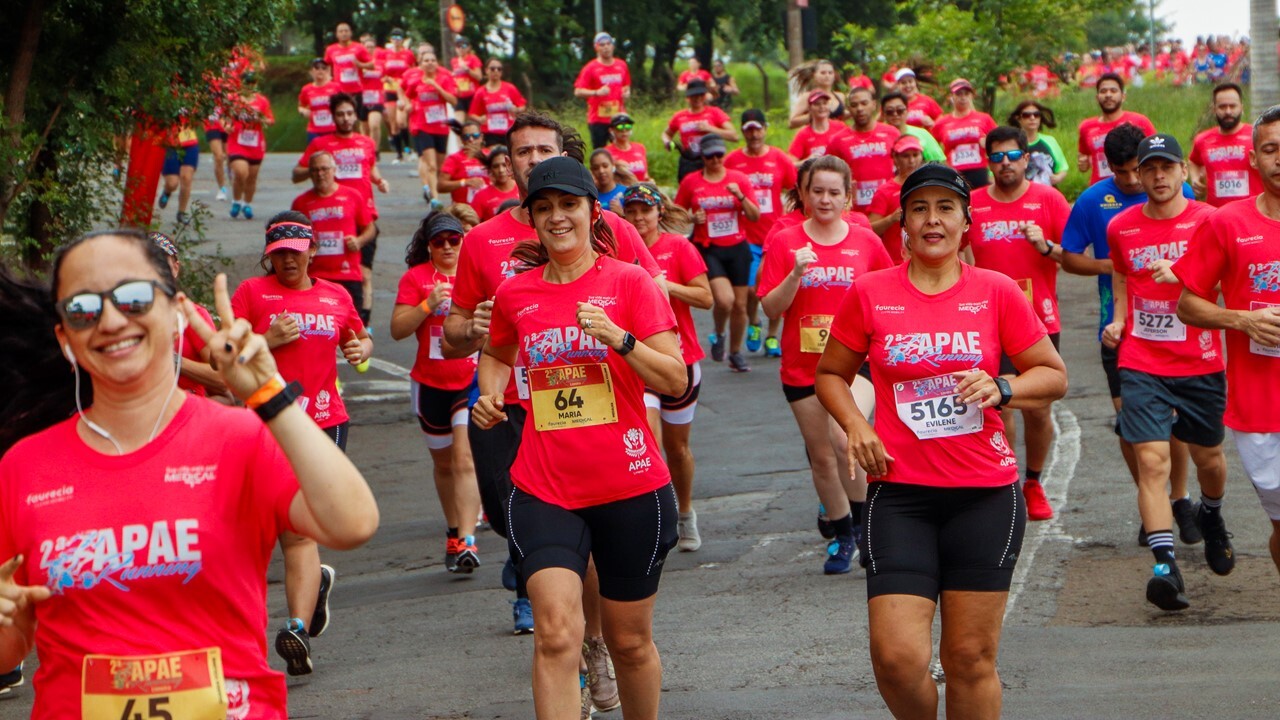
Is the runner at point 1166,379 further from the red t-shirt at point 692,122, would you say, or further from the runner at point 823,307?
the red t-shirt at point 692,122

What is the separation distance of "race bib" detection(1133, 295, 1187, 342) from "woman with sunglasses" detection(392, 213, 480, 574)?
362 centimetres

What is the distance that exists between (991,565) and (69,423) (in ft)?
9.69

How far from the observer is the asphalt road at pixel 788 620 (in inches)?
266

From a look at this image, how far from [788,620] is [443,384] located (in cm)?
273

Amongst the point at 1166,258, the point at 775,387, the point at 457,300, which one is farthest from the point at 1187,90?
the point at 457,300

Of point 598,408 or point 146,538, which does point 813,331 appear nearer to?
point 598,408

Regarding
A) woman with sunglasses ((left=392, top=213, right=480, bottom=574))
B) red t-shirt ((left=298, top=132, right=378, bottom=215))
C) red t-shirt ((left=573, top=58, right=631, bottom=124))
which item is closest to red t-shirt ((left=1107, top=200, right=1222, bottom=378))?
woman with sunglasses ((left=392, top=213, right=480, bottom=574))

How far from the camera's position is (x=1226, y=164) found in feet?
47.2

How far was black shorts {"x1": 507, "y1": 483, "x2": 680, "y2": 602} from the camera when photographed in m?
5.61

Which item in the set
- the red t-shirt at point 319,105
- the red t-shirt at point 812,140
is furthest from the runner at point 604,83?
the red t-shirt at point 812,140

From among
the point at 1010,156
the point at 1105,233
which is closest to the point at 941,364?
the point at 1105,233

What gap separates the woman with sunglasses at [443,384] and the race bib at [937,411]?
430cm

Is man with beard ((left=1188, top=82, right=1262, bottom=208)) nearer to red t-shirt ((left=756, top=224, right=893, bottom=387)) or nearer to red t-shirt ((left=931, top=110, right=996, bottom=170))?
red t-shirt ((left=931, top=110, right=996, bottom=170))

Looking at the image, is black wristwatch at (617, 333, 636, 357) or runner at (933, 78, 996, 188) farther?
runner at (933, 78, 996, 188)
